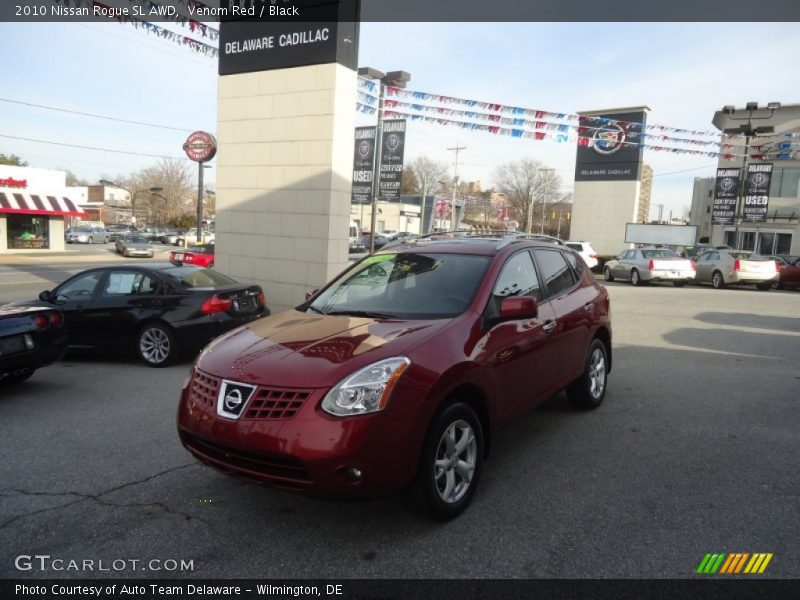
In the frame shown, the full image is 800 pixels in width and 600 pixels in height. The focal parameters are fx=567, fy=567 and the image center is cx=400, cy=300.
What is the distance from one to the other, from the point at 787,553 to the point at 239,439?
9.96 feet

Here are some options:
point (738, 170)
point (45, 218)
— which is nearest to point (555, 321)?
point (738, 170)

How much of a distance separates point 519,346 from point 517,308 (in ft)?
1.51

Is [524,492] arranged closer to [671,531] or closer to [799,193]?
[671,531]

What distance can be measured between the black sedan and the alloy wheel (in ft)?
16.6

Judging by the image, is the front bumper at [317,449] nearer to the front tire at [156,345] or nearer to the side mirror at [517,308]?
the side mirror at [517,308]

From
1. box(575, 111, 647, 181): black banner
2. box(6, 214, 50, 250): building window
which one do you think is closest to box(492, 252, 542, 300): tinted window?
box(575, 111, 647, 181): black banner

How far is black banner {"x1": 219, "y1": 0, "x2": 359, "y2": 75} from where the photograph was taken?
1051 cm

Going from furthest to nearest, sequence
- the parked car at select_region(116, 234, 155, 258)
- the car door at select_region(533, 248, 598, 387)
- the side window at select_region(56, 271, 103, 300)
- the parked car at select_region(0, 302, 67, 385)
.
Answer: the parked car at select_region(116, 234, 155, 258)
the side window at select_region(56, 271, 103, 300)
the parked car at select_region(0, 302, 67, 385)
the car door at select_region(533, 248, 598, 387)

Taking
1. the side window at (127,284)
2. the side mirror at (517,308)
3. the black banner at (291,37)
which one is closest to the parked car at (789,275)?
the black banner at (291,37)

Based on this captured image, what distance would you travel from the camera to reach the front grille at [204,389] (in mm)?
3299

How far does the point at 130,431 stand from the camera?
4.99 m

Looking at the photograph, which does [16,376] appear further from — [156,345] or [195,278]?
[195,278]

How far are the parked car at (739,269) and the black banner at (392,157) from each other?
12987mm

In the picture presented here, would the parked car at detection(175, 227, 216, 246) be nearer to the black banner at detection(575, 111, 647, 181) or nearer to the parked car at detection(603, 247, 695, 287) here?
the black banner at detection(575, 111, 647, 181)
